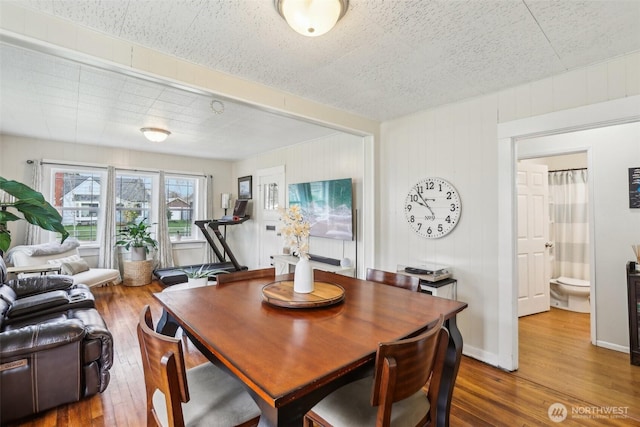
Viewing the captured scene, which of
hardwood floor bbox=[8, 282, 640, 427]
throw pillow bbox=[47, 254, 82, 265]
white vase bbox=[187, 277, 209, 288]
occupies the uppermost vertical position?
white vase bbox=[187, 277, 209, 288]

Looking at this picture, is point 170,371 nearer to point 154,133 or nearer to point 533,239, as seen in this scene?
point 154,133

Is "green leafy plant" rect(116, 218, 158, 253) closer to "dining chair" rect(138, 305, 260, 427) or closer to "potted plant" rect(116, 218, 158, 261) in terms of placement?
"potted plant" rect(116, 218, 158, 261)

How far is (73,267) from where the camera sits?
4.19 metres

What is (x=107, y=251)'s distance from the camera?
514cm

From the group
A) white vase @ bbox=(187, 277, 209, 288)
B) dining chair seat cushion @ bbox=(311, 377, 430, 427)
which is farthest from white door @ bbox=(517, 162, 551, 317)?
white vase @ bbox=(187, 277, 209, 288)

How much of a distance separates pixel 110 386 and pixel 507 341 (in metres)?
3.23

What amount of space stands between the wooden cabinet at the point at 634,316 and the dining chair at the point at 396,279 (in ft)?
7.09

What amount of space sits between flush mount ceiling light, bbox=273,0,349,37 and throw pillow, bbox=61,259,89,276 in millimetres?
4615

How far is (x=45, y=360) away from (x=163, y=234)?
13.7 feet

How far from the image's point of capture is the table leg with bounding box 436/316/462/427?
4.62 ft

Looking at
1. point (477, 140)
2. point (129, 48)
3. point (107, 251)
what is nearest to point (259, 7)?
point (129, 48)

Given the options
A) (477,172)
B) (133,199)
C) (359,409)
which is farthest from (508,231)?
(133,199)

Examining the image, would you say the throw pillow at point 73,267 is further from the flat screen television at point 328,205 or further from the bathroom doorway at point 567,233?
the bathroom doorway at point 567,233

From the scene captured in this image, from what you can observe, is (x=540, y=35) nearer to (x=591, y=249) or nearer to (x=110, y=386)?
(x=591, y=249)
